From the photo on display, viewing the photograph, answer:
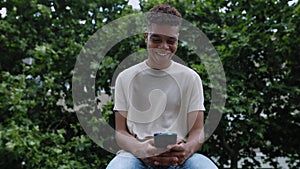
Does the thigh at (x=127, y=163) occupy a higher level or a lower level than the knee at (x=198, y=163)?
higher

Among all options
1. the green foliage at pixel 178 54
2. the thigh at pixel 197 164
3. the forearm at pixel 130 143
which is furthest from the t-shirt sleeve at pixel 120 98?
the green foliage at pixel 178 54

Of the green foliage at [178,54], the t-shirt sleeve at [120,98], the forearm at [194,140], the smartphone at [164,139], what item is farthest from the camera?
the green foliage at [178,54]

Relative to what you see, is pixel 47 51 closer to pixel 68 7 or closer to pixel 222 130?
pixel 68 7

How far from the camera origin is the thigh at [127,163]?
1627 mm

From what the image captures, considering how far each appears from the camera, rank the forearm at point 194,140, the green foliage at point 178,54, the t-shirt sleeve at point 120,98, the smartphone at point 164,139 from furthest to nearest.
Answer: the green foliage at point 178,54 → the t-shirt sleeve at point 120,98 → the forearm at point 194,140 → the smartphone at point 164,139

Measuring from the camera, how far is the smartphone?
5.08 feet

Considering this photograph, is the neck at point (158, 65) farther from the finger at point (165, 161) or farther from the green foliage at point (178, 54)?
the green foliage at point (178, 54)

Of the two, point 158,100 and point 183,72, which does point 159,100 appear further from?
point 183,72

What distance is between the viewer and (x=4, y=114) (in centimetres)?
316

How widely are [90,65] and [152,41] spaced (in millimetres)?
1497

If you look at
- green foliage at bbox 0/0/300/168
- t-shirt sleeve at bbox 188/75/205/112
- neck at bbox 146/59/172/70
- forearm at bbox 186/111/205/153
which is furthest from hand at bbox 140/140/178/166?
green foliage at bbox 0/0/300/168

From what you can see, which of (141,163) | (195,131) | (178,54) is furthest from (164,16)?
(178,54)

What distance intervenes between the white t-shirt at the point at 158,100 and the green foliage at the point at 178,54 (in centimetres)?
122

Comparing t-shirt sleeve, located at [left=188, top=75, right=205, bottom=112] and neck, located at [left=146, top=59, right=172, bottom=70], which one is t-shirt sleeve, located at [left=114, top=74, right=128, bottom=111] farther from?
t-shirt sleeve, located at [left=188, top=75, right=205, bottom=112]
